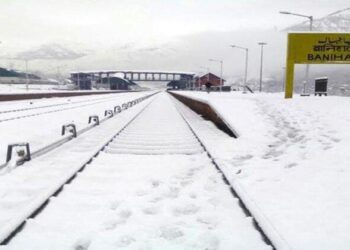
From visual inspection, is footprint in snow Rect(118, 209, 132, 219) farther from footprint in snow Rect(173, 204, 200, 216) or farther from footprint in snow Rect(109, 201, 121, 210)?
footprint in snow Rect(173, 204, 200, 216)

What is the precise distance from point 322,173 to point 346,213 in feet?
5.97

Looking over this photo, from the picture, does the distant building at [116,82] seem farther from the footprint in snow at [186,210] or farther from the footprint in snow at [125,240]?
the footprint in snow at [125,240]

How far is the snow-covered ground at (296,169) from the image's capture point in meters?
4.83

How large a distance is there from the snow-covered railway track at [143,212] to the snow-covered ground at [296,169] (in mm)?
407

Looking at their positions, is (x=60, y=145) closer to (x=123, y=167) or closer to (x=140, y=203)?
(x=123, y=167)

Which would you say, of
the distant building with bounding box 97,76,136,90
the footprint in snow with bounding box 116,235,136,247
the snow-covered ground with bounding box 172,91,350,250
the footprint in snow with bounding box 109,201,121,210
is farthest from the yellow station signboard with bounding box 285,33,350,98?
the distant building with bounding box 97,76,136,90

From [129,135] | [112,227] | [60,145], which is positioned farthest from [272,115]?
[112,227]

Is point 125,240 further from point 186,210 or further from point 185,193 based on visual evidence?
point 185,193

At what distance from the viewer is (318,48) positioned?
21375 mm

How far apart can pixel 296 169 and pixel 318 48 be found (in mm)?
15386

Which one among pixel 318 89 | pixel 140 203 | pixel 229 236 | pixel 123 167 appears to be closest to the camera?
pixel 229 236

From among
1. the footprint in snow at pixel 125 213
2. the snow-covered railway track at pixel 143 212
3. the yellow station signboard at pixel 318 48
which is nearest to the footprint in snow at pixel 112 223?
the snow-covered railway track at pixel 143 212

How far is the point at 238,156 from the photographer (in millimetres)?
9656

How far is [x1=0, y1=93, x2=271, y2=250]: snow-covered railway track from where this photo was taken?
4328mm
